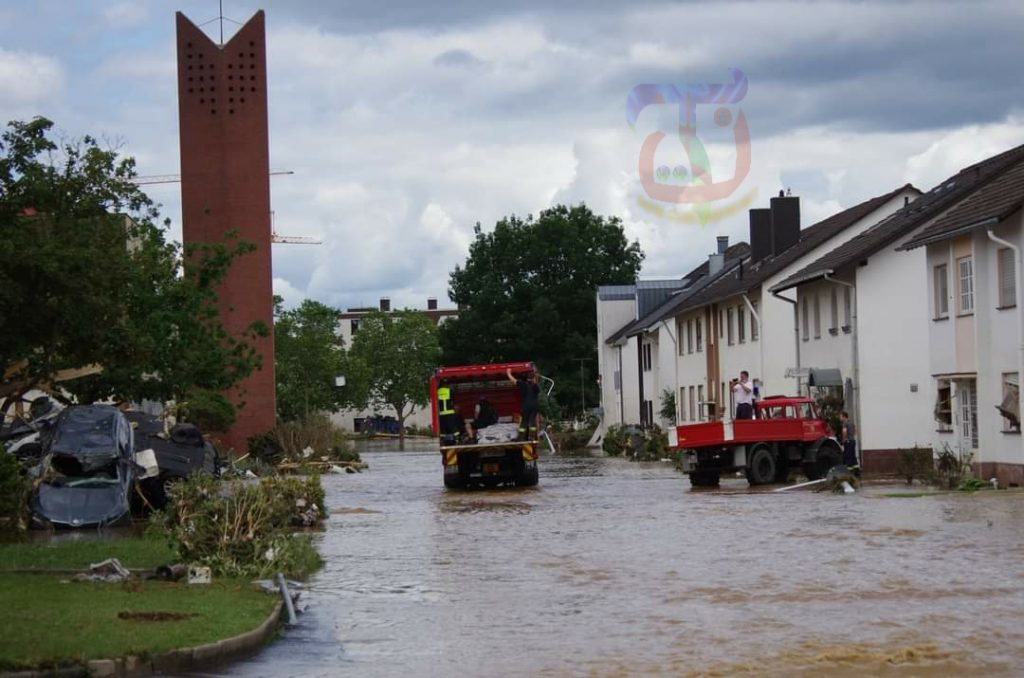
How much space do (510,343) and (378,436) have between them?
174 feet

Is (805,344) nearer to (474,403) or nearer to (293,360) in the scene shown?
(474,403)

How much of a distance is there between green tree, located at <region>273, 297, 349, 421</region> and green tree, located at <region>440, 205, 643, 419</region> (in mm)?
31272

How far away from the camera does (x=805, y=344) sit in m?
46.6

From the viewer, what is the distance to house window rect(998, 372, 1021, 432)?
30203mm

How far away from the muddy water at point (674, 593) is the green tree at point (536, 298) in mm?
66487

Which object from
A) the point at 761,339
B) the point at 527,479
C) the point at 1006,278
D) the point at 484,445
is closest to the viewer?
the point at 1006,278

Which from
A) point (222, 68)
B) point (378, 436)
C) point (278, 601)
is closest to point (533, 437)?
point (278, 601)

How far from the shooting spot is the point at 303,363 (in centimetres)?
13225

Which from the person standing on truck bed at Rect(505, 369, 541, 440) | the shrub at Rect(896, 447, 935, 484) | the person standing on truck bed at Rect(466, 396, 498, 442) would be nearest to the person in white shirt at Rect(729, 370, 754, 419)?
the shrub at Rect(896, 447, 935, 484)

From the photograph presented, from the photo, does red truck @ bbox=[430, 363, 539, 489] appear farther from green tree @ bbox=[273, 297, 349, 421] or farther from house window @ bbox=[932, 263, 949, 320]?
green tree @ bbox=[273, 297, 349, 421]

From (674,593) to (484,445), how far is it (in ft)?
67.2

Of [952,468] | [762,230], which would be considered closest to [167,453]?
[952,468]

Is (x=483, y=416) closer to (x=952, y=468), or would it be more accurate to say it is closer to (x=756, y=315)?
(x=952, y=468)

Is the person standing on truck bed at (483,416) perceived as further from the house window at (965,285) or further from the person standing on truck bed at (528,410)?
the house window at (965,285)
